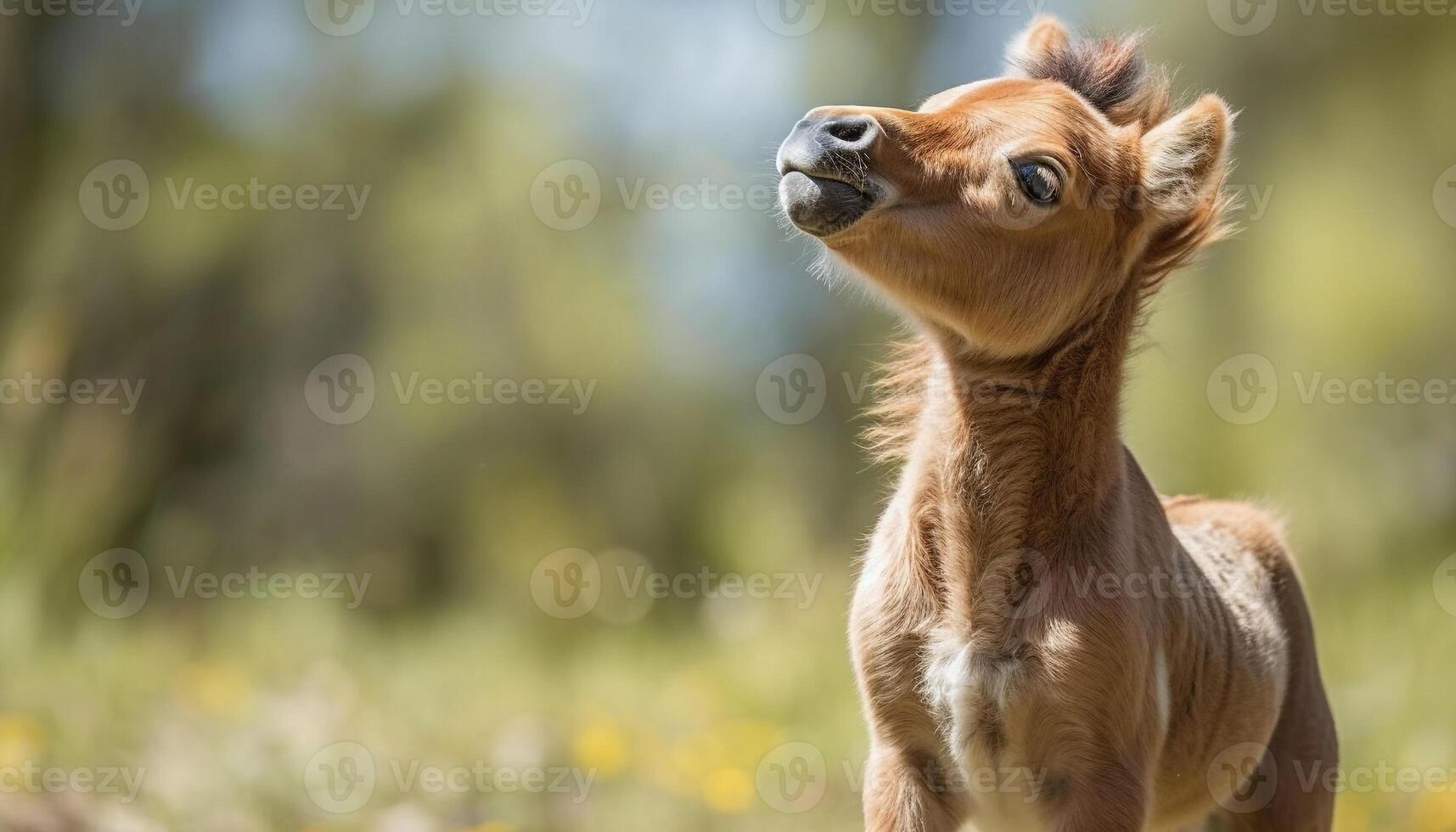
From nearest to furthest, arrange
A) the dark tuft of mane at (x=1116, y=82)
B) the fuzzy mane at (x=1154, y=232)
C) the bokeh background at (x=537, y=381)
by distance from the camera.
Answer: the fuzzy mane at (x=1154, y=232) → the dark tuft of mane at (x=1116, y=82) → the bokeh background at (x=537, y=381)

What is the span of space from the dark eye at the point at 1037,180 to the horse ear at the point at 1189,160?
38cm

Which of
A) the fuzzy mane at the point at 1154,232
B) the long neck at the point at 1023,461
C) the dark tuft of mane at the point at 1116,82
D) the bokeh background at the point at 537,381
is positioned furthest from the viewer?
the bokeh background at the point at 537,381

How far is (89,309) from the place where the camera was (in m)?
8.03

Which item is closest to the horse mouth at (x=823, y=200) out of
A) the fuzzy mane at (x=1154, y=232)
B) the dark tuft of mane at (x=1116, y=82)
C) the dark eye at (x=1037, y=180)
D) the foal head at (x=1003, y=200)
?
the foal head at (x=1003, y=200)

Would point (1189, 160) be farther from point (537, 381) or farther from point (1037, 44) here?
point (537, 381)

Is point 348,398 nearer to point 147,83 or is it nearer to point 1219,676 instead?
point 147,83

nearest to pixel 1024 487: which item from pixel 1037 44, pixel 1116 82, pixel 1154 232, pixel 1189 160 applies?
pixel 1154 232

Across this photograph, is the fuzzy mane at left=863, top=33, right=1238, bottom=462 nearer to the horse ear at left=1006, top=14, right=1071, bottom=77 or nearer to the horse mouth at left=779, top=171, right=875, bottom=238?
the horse ear at left=1006, top=14, right=1071, bottom=77

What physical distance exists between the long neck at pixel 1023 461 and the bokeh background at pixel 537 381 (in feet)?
10.6

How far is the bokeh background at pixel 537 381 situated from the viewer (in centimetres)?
688

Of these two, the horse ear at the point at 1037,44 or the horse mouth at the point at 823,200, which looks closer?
the horse mouth at the point at 823,200

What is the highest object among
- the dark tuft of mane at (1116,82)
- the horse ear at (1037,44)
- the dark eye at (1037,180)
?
the horse ear at (1037,44)

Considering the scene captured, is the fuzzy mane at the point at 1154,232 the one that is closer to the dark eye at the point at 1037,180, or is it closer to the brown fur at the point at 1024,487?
the brown fur at the point at 1024,487

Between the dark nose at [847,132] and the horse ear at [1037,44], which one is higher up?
the horse ear at [1037,44]
